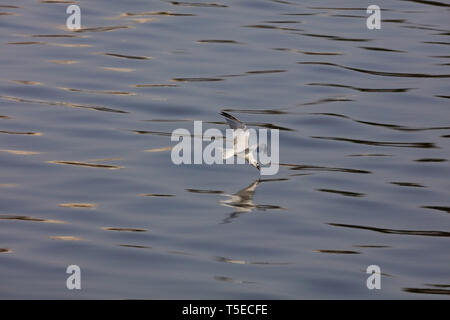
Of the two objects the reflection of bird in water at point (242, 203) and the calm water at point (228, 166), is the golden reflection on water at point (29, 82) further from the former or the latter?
the reflection of bird in water at point (242, 203)

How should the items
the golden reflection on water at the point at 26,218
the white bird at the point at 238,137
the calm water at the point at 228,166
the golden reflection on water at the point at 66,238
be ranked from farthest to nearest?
the white bird at the point at 238,137, the golden reflection on water at the point at 26,218, the golden reflection on water at the point at 66,238, the calm water at the point at 228,166

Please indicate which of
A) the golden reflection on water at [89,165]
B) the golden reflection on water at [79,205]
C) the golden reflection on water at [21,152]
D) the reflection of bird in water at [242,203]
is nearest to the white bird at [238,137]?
the reflection of bird in water at [242,203]

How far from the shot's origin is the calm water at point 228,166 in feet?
35.0

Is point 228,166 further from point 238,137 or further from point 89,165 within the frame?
point 89,165

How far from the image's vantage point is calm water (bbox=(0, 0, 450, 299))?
10.7 metres

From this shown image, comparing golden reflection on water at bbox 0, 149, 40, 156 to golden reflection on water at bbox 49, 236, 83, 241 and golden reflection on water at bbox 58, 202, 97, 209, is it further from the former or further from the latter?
golden reflection on water at bbox 49, 236, 83, 241

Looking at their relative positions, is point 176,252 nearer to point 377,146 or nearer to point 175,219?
point 175,219

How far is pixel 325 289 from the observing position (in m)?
10.3

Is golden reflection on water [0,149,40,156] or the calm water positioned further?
golden reflection on water [0,149,40,156]

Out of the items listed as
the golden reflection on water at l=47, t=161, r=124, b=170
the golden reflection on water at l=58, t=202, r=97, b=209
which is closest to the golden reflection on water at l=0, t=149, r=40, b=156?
the golden reflection on water at l=47, t=161, r=124, b=170

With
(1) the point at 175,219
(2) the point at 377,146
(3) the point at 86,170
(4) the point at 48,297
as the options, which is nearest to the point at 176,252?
(1) the point at 175,219

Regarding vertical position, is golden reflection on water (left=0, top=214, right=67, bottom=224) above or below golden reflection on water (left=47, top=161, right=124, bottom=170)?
below

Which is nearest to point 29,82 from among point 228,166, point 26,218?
point 228,166

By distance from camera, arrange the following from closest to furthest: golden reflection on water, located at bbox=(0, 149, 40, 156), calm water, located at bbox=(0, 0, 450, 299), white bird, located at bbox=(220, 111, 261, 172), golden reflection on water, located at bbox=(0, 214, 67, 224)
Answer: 1. calm water, located at bbox=(0, 0, 450, 299)
2. golden reflection on water, located at bbox=(0, 214, 67, 224)
3. white bird, located at bbox=(220, 111, 261, 172)
4. golden reflection on water, located at bbox=(0, 149, 40, 156)
